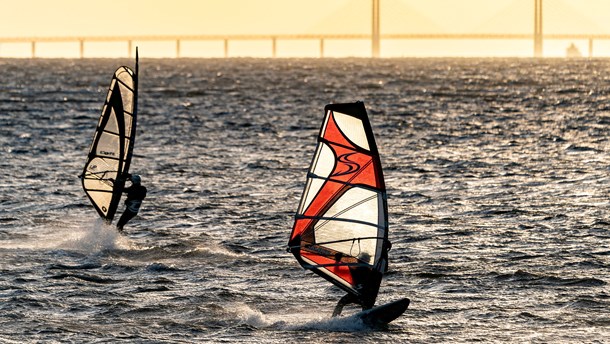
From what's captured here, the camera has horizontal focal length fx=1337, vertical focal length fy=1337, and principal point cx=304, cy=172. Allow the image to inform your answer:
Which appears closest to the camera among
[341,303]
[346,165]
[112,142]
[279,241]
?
[346,165]

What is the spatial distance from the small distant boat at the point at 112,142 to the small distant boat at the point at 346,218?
6.95 m

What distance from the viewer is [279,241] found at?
23.4 meters

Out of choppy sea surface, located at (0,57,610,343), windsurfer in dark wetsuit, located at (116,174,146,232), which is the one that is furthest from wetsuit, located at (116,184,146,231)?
choppy sea surface, located at (0,57,610,343)

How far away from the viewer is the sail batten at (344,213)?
16078 mm

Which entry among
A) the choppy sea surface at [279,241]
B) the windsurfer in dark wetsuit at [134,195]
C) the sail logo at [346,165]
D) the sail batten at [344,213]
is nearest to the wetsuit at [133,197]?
the windsurfer in dark wetsuit at [134,195]

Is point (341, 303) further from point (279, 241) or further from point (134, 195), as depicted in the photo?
point (279, 241)

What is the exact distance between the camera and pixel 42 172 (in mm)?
34438

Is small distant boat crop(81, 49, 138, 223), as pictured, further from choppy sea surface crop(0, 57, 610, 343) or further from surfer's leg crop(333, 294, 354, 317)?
surfer's leg crop(333, 294, 354, 317)

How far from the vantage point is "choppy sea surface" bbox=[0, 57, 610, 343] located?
16.8 meters

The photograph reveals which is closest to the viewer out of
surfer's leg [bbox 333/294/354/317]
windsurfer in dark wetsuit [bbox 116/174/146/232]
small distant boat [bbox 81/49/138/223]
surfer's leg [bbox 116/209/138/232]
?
surfer's leg [bbox 333/294/354/317]

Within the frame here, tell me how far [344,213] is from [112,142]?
24.9ft

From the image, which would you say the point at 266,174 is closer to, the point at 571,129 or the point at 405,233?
the point at 405,233

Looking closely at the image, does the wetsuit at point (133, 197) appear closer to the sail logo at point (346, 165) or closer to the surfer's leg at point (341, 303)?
the surfer's leg at point (341, 303)

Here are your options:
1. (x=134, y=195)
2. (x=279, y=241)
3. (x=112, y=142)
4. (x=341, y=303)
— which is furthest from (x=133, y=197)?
(x=341, y=303)
